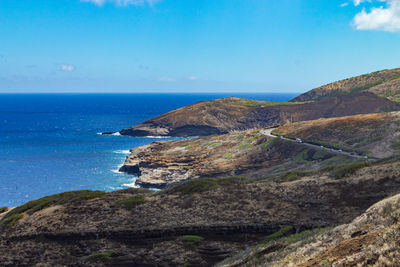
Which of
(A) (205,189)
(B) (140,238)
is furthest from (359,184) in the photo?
(B) (140,238)

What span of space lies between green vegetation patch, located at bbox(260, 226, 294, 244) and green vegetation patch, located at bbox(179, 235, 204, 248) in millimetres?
5113

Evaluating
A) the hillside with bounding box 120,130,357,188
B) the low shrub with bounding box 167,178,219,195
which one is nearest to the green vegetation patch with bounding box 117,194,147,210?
the low shrub with bounding box 167,178,219,195

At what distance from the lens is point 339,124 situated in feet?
305

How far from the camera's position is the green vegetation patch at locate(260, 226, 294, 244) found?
27.2 m

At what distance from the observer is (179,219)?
32.2m

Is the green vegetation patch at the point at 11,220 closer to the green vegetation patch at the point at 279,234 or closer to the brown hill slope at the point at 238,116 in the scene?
the green vegetation patch at the point at 279,234

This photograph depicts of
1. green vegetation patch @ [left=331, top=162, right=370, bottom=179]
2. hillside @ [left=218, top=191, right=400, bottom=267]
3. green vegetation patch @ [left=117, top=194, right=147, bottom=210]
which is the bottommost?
green vegetation patch @ [left=117, top=194, right=147, bottom=210]

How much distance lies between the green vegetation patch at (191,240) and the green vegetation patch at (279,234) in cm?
511

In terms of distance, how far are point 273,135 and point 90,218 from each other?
7674 centimetres

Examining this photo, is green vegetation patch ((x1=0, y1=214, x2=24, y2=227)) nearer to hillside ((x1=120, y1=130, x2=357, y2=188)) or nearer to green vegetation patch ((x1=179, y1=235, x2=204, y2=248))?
green vegetation patch ((x1=179, y1=235, x2=204, y2=248))

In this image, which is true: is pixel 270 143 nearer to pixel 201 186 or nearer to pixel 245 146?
pixel 245 146

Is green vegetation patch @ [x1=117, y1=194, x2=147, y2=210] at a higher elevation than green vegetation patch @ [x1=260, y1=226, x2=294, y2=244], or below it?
higher

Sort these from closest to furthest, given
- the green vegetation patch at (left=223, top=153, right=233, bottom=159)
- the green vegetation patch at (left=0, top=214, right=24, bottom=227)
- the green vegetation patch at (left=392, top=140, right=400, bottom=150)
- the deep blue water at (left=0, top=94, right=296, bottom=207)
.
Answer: the green vegetation patch at (left=0, top=214, right=24, bottom=227), the green vegetation patch at (left=392, top=140, right=400, bottom=150), the deep blue water at (left=0, top=94, right=296, bottom=207), the green vegetation patch at (left=223, top=153, right=233, bottom=159)

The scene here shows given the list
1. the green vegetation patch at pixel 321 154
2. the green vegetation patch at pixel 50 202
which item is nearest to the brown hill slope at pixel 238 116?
the green vegetation patch at pixel 321 154
